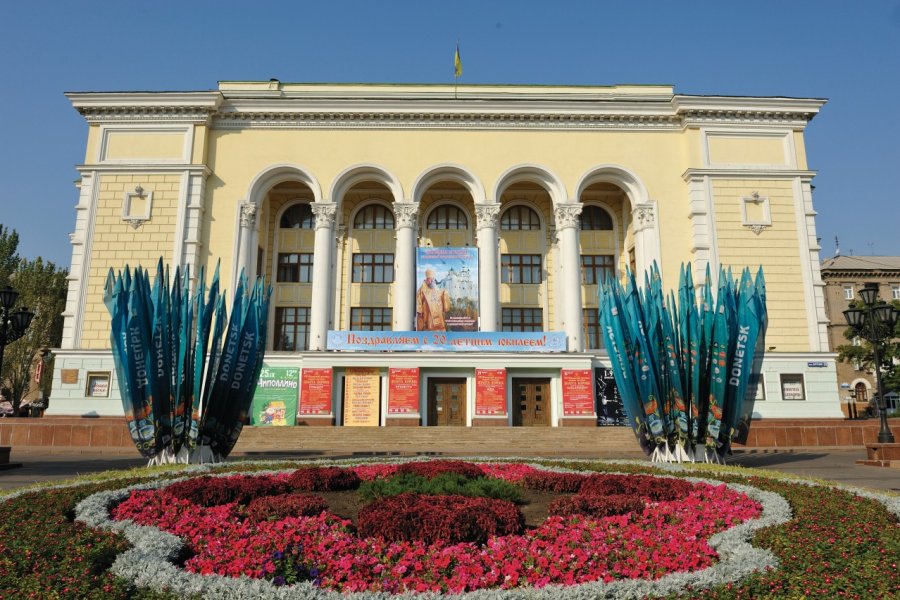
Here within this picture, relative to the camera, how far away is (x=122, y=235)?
2695cm

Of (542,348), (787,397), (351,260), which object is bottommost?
(787,397)

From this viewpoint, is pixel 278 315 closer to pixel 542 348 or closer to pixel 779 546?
pixel 542 348

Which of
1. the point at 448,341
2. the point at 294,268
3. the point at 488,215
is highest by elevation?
the point at 488,215

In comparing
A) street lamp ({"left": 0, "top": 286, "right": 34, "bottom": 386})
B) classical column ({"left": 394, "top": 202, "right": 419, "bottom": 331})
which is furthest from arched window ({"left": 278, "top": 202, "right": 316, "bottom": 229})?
street lamp ({"left": 0, "top": 286, "right": 34, "bottom": 386})

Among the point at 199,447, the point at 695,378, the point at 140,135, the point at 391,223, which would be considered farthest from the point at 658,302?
the point at 140,135

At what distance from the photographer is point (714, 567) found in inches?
189

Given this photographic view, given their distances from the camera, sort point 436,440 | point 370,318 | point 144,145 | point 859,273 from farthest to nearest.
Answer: point 859,273 → point 370,318 → point 144,145 → point 436,440

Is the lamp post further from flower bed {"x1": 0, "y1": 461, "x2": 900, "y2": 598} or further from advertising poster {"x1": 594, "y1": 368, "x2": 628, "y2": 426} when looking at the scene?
flower bed {"x1": 0, "y1": 461, "x2": 900, "y2": 598}

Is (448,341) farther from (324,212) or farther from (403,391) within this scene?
(324,212)

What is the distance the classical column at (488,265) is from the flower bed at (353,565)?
66.3ft

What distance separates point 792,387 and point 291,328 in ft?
73.1

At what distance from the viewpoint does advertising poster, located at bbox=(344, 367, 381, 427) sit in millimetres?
25344

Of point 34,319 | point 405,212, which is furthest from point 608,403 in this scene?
point 34,319

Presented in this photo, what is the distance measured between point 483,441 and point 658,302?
377 inches
